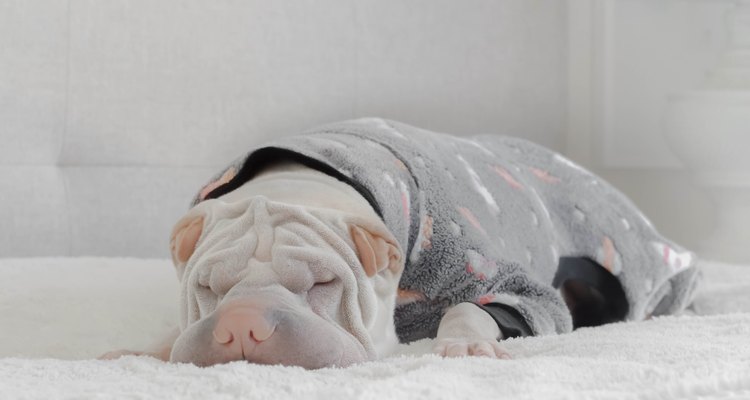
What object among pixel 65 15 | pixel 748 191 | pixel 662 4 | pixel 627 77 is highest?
pixel 65 15

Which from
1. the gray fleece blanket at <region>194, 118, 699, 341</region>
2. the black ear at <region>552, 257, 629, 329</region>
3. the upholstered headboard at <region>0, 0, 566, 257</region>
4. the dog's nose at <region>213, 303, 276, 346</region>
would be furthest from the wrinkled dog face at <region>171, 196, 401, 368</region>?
the upholstered headboard at <region>0, 0, 566, 257</region>

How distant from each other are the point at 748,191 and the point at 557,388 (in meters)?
2.00

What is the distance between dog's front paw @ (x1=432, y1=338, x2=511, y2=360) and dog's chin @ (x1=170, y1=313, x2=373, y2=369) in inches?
5.2

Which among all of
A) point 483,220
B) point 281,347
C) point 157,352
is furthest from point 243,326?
point 483,220

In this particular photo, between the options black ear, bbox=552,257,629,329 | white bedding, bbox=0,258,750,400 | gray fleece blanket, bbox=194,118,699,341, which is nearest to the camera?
white bedding, bbox=0,258,750,400

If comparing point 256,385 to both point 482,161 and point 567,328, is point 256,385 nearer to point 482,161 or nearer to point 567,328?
point 567,328

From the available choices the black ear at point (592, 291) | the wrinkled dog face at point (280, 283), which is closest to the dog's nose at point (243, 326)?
the wrinkled dog face at point (280, 283)

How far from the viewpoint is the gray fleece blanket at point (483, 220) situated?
4.54ft

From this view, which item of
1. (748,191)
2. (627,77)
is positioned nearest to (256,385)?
(748,191)

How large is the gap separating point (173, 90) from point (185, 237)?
3.67ft

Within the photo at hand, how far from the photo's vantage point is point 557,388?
0.88m

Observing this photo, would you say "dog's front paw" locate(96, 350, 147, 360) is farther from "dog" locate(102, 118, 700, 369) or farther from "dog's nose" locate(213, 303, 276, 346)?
"dog's nose" locate(213, 303, 276, 346)

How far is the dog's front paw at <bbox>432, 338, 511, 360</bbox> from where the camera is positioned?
114 cm

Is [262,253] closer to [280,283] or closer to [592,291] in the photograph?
[280,283]
